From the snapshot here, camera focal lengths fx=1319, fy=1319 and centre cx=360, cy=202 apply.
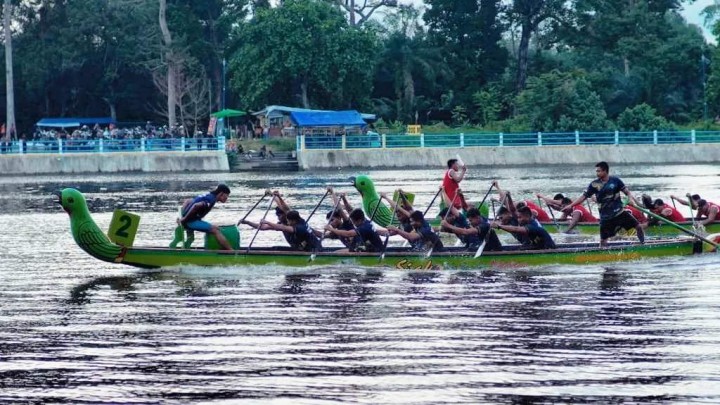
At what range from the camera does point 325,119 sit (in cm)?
6419

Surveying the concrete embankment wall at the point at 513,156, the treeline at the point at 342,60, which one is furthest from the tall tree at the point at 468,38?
the concrete embankment wall at the point at 513,156

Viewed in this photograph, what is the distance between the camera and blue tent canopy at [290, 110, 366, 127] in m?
63.8

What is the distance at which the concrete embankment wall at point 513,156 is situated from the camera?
197 ft

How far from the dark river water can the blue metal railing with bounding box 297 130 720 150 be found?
3590 cm

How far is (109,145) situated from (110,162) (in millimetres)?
928

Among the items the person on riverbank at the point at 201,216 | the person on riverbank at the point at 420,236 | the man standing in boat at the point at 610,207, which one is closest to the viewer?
the person on riverbank at the point at 201,216

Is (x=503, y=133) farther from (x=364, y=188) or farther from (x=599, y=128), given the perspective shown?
(x=364, y=188)

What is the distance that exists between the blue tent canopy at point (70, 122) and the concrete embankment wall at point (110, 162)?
45.5ft

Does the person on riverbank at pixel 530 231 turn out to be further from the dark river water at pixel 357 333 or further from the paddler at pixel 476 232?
the dark river water at pixel 357 333

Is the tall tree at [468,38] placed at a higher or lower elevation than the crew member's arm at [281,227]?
higher

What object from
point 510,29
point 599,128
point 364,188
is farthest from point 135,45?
point 364,188

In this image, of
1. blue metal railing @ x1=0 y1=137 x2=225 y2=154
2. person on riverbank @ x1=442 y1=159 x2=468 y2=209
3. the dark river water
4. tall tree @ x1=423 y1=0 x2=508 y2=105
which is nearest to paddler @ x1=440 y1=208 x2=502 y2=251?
the dark river water

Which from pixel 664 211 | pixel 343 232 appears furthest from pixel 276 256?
pixel 664 211

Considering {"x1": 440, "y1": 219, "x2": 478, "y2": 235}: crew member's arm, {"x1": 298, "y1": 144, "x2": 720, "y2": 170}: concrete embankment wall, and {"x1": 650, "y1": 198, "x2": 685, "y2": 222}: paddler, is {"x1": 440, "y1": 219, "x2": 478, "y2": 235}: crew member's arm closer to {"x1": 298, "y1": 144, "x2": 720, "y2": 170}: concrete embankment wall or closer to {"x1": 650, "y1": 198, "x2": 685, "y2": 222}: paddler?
{"x1": 650, "y1": 198, "x2": 685, "y2": 222}: paddler
